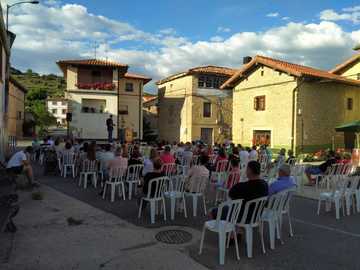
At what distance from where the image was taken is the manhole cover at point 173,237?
5257mm

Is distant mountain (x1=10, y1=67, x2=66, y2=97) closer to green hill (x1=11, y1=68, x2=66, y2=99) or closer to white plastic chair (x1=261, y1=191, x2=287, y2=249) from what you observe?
green hill (x1=11, y1=68, x2=66, y2=99)

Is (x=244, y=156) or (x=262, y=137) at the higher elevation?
(x=262, y=137)

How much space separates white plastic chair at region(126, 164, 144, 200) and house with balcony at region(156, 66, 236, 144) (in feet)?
74.9

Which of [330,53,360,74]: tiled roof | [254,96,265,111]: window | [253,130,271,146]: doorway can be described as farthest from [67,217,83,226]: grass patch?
[330,53,360,74]: tiled roof

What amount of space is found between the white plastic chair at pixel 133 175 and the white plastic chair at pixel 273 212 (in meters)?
4.23

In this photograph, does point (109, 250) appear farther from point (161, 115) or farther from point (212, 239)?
point (161, 115)

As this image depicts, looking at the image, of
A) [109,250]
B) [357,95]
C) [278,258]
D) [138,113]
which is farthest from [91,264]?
[138,113]

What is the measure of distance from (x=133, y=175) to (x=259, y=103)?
676 inches

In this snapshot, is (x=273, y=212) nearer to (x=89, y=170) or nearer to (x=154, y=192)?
(x=154, y=192)

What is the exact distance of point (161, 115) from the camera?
37.4 m

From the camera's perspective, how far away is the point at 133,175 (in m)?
8.58

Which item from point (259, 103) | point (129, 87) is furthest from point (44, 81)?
point (259, 103)

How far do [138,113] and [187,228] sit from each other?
2986 centimetres

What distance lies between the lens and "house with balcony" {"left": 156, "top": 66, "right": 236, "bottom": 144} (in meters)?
31.7
